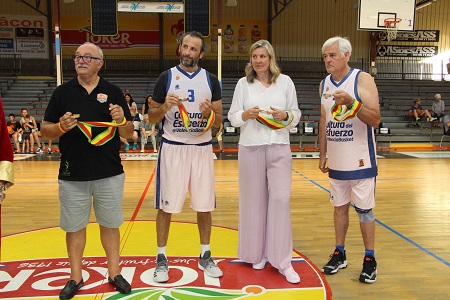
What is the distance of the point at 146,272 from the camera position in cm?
330

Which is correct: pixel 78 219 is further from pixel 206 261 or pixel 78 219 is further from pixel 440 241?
pixel 440 241

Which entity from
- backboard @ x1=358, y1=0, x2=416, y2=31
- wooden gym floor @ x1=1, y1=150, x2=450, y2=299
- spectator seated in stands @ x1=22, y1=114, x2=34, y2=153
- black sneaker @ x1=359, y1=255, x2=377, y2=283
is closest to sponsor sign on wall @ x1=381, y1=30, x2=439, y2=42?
backboard @ x1=358, y1=0, x2=416, y2=31

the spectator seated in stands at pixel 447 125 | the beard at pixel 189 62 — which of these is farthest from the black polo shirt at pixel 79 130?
the spectator seated in stands at pixel 447 125

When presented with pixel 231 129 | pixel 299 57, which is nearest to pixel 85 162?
pixel 231 129

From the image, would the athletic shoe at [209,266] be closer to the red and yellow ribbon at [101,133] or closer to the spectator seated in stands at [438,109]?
A: the red and yellow ribbon at [101,133]

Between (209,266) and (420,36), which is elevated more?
(420,36)

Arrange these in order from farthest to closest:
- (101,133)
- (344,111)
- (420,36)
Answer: (420,36) → (344,111) → (101,133)

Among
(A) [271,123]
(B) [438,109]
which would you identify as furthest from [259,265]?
(B) [438,109]

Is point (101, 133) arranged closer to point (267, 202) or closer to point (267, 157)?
point (267, 157)

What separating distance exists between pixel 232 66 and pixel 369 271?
18.1 m

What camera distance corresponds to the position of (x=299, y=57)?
21.3 meters

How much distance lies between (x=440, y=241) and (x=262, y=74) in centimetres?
247

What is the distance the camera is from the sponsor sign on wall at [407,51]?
21.2 metres

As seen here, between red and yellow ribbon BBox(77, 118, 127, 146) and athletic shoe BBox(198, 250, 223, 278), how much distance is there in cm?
120
